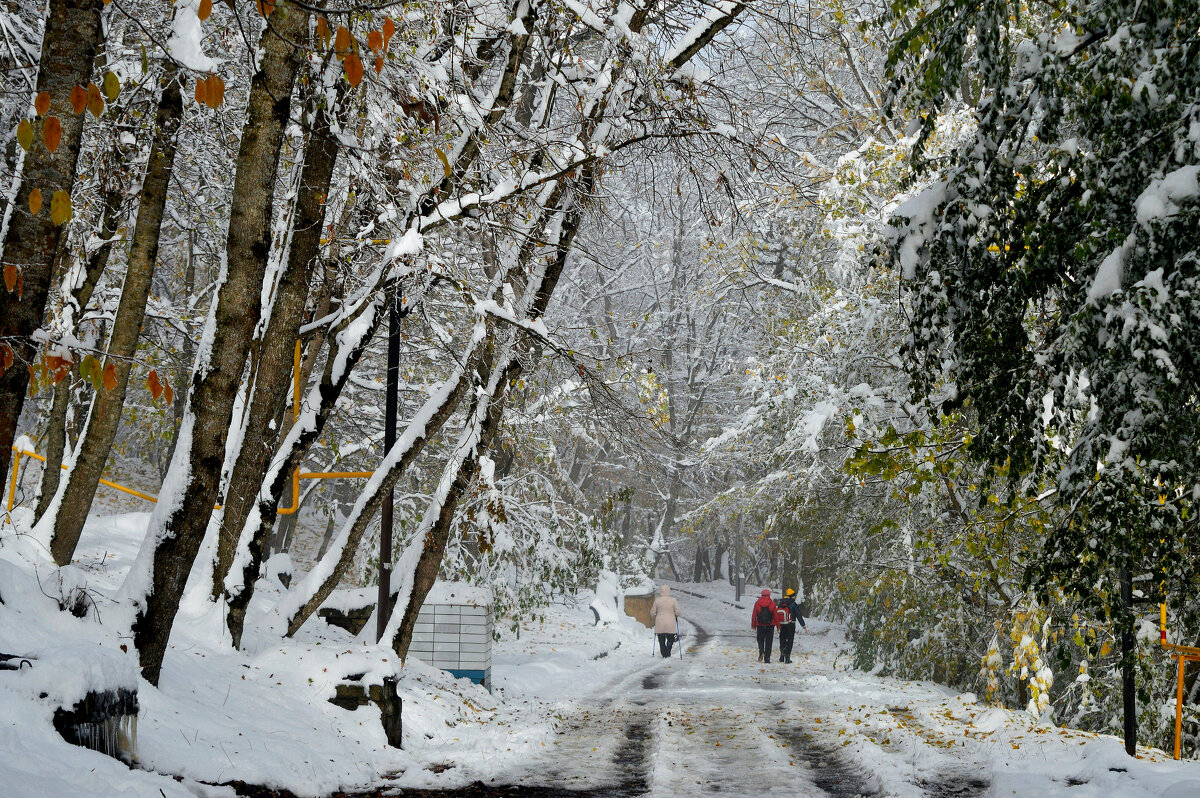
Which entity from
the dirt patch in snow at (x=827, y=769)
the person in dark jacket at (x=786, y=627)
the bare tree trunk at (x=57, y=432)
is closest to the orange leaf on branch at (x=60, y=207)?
the dirt patch in snow at (x=827, y=769)

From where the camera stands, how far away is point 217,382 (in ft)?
21.4

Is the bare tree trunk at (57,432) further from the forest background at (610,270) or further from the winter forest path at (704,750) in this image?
the winter forest path at (704,750)

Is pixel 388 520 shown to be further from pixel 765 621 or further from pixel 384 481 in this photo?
pixel 765 621

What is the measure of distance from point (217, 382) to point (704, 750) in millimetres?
5683

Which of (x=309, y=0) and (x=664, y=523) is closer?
(x=309, y=0)

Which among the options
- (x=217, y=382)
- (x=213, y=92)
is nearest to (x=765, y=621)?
(x=217, y=382)

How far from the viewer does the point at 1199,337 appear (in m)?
4.55

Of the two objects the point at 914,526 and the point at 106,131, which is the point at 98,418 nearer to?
the point at 106,131

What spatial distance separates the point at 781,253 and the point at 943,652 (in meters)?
14.3

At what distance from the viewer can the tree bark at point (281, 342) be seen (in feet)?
26.4

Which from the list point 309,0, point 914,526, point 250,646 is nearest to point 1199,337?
point 309,0

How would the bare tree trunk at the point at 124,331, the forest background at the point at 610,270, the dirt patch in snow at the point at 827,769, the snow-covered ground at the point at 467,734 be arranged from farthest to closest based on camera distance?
the bare tree trunk at the point at 124,331 → the dirt patch in snow at the point at 827,769 → the snow-covered ground at the point at 467,734 → the forest background at the point at 610,270

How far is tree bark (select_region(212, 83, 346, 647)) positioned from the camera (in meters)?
8.05

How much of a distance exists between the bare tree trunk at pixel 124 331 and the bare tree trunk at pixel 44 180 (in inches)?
177
